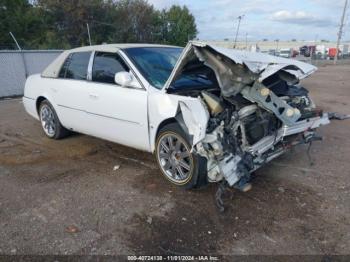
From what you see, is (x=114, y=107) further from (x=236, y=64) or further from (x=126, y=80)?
(x=236, y=64)

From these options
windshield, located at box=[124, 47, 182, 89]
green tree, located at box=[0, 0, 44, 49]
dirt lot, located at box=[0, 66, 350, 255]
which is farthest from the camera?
green tree, located at box=[0, 0, 44, 49]

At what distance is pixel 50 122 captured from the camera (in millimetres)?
6066

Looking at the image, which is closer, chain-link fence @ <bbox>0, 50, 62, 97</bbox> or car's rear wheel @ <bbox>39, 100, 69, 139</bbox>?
car's rear wheel @ <bbox>39, 100, 69, 139</bbox>

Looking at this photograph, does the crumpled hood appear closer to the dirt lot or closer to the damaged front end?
the damaged front end

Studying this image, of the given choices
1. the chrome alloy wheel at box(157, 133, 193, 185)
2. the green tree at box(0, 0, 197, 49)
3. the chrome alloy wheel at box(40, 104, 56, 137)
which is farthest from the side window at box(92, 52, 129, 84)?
the green tree at box(0, 0, 197, 49)

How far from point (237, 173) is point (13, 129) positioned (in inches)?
221

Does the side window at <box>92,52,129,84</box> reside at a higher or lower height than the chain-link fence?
higher

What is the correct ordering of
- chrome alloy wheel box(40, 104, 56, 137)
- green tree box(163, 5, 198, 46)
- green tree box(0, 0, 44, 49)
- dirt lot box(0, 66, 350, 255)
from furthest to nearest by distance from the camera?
green tree box(163, 5, 198, 46) → green tree box(0, 0, 44, 49) → chrome alloy wheel box(40, 104, 56, 137) → dirt lot box(0, 66, 350, 255)

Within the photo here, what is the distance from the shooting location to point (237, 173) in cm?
342

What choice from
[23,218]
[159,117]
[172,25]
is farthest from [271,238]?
[172,25]

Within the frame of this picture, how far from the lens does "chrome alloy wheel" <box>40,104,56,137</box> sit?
235 inches

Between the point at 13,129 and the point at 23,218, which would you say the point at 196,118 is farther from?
the point at 13,129

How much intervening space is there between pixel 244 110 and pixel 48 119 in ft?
13.0

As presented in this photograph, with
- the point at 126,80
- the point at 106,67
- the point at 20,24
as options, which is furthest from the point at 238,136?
the point at 20,24
